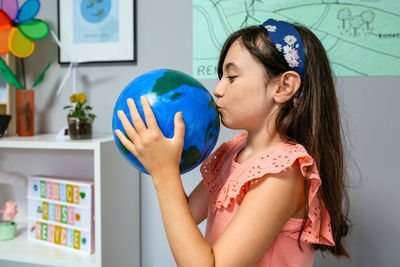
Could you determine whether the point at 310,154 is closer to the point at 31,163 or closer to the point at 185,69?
the point at 185,69

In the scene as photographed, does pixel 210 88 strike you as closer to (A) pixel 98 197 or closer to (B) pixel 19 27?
(A) pixel 98 197

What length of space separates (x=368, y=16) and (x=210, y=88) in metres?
0.66

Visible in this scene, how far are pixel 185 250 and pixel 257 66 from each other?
0.45 metres

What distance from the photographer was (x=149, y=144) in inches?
27.8

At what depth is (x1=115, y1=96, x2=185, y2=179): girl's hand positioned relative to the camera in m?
0.70

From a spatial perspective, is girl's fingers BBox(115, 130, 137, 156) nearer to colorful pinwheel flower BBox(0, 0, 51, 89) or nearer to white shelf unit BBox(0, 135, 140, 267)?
white shelf unit BBox(0, 135, 140, 267)

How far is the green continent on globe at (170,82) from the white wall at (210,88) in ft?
2.03

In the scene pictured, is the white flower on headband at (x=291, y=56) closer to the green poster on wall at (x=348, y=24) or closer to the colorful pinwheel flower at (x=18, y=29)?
the green poster on wall at (x=348, y=24)

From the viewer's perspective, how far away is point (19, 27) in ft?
4.64

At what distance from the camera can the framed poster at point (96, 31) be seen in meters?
1.43

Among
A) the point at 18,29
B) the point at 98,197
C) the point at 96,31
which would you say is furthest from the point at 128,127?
the point at 18,29

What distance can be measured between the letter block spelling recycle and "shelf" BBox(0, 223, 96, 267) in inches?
1.1

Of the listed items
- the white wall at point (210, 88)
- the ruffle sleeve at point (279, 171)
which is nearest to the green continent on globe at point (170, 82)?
the ruffle sleeve at point (279, 171)

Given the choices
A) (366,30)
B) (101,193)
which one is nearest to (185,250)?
(101,193)
